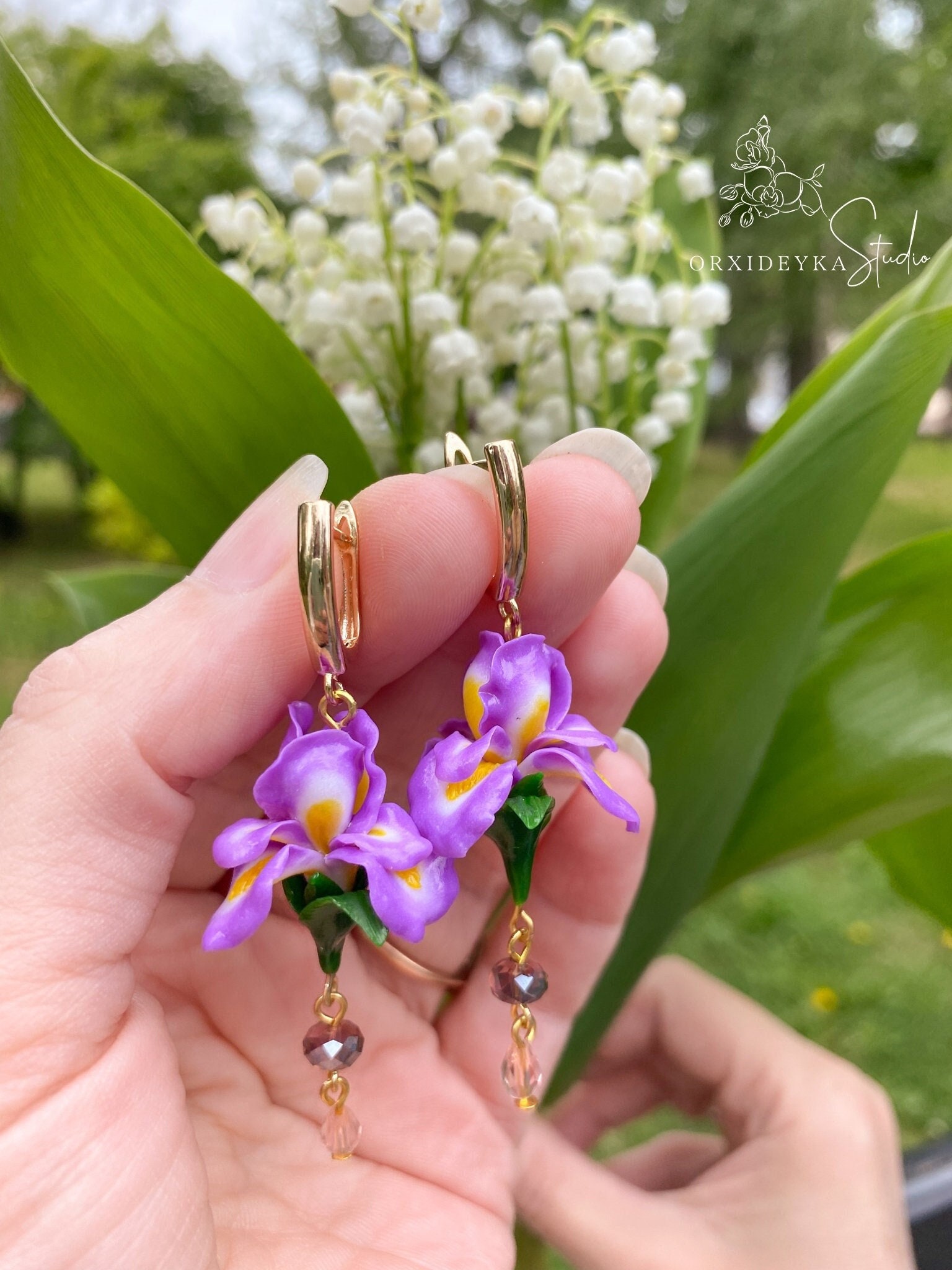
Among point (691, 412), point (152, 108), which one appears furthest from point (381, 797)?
point (152, 108)

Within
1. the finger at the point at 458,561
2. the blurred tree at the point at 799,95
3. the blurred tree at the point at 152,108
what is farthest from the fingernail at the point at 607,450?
the blurred tree at the point at 152,108

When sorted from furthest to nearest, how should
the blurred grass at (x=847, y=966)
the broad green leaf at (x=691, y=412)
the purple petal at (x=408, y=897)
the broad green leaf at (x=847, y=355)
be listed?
the blurred grass at (x=847, y=966)
the broad green leaf at (x=691, y=412)
the broad green leaf at (x=847, y=355)
the purple petal at (x=408, y=897)

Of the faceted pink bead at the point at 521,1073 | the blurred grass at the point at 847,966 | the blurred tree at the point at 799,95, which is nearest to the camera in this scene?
the faceted pink bead at the point at 521,1073

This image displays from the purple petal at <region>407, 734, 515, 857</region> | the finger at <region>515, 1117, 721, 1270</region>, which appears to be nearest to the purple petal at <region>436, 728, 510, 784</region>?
the purple petal at <region>407, 734, 515, 857</region>

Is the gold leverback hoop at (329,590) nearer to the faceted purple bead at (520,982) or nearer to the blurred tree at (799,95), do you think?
the faceted purple bead at (520,982)

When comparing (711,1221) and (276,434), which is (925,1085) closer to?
(711,1221)

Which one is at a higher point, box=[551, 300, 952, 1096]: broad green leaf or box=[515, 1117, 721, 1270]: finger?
box=[551, 300, 952, 1096]: broad green leaf

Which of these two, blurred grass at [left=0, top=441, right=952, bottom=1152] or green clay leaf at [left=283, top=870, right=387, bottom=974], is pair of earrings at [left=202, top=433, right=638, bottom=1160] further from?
blurred grass at [left=0, top=441, right=952, bottom=1152]
